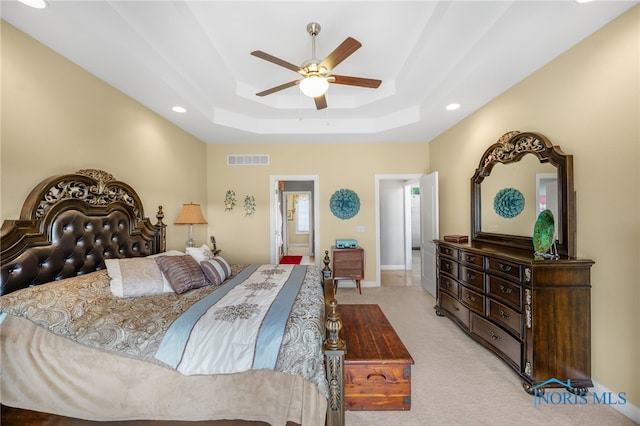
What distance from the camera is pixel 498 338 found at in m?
2.34

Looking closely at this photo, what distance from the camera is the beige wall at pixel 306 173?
4.82m

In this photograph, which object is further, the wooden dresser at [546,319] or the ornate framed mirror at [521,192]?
the ornate framed mirror at [521,192]

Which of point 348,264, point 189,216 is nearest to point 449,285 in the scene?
point 348,264

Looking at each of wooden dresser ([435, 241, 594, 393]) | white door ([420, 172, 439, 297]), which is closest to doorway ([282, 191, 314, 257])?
white door ([420, 172, 439, 297])

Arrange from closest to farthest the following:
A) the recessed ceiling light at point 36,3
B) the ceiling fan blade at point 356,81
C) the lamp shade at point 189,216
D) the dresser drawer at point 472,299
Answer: the recessed ceiling light at point 36,3 < the ceiling fan blade at point 356,81 < the dresser drawer at point 472,299 < the lamp shade at point 189,216

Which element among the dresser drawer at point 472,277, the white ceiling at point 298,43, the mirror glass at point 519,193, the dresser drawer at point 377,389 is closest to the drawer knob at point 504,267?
the dresser drawer at point 472,277

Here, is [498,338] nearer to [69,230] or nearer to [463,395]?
[463,395]

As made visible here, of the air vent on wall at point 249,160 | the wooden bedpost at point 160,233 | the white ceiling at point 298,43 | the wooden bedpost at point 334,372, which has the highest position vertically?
the white ceiling at point 298,43

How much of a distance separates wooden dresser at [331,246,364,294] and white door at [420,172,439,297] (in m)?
1.12

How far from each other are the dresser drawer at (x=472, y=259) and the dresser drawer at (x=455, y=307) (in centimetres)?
52

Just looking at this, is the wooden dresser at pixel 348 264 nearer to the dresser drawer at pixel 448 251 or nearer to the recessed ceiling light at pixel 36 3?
the dresser drawer at pixel 448 251

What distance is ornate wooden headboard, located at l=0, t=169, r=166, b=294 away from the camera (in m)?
1.69

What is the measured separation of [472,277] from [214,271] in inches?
106

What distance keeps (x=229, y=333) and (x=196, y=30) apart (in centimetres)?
251
